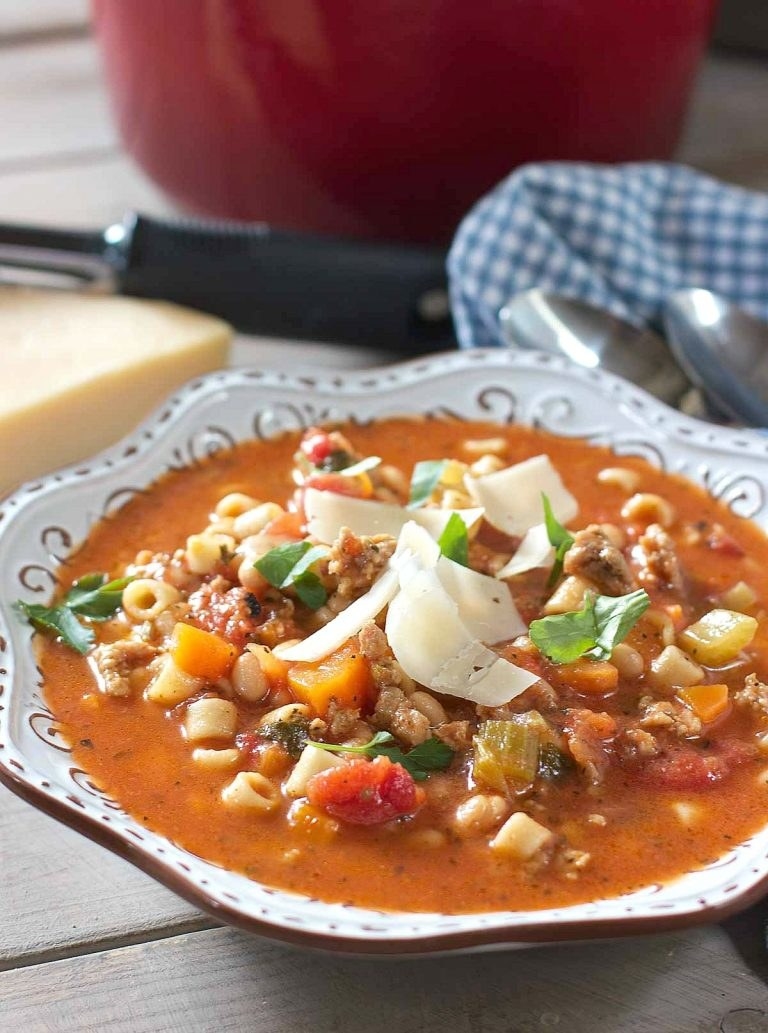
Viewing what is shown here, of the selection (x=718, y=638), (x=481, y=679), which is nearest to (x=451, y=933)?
(x=481, y=679)

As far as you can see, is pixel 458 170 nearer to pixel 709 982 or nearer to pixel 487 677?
pixel 487 677

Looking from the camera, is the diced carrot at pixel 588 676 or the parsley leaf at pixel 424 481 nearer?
the diced carrot at pixel 588 676

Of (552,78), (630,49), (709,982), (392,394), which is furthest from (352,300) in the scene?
(709,982)

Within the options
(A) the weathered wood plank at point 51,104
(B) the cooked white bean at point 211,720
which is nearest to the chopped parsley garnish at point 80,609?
(B) the cooked white bean at point 211,720

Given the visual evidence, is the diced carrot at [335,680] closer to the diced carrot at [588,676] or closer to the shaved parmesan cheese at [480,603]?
the shaved parmesan cheese at [480,603]

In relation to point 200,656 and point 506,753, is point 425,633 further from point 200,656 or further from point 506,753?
point 200,656
